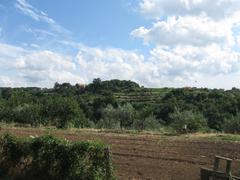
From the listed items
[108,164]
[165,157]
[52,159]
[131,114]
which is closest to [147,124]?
[131,114]

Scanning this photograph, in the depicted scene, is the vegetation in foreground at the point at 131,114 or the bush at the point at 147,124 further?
the bush at the point at 147,124

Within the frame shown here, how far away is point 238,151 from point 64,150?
1272cm

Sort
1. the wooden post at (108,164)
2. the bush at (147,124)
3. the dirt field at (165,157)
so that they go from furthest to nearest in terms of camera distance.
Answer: the bush at (147,124)
the dirt field at (165,157)
the wooden post at (108,164)

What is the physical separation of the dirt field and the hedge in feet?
8.94

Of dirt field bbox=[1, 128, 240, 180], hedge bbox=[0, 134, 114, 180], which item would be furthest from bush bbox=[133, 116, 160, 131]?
hedge bbox=[0, 134, 114, 180]

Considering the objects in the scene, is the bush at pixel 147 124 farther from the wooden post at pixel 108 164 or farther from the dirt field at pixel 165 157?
the wooden post at pixel 108 164

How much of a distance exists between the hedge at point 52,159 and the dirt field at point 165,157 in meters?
2.72

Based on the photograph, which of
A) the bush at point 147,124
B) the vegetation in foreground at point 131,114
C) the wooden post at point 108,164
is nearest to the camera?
the wooden post at point 108,164

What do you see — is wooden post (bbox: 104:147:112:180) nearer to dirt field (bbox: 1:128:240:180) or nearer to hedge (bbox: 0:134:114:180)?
hedge (bbox: 0:134:114:180)

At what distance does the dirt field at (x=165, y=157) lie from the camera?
17.1 meters

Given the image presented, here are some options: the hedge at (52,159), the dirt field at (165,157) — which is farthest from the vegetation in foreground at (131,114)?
the hedge at (52,159)

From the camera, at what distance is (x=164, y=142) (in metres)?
28.6

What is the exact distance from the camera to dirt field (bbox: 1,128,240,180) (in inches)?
673

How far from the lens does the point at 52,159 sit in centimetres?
1479
